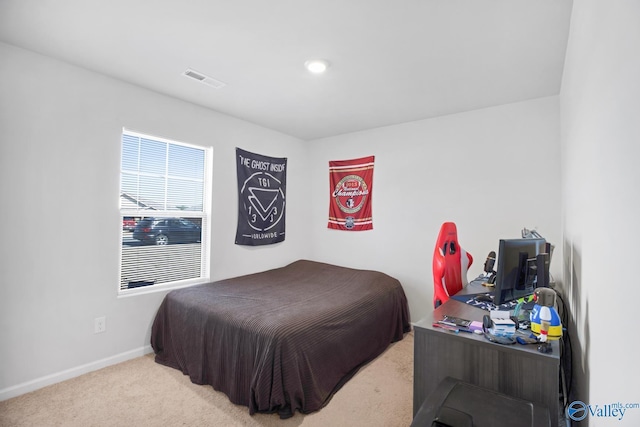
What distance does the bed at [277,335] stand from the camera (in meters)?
1.98

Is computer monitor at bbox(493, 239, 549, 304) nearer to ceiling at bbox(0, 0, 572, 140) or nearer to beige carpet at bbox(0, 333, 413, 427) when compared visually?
beige carpet at bbox(0, 333, 413, 427)

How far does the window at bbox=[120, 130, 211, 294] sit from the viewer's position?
2775mm

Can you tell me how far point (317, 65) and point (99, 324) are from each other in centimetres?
278

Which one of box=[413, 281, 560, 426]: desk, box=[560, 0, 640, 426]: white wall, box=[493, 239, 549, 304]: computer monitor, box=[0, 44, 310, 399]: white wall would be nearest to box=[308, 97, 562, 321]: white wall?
box=[493, 239, 549, 304]: computer monitor

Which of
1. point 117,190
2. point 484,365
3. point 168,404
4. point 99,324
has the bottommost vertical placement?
point 168,404

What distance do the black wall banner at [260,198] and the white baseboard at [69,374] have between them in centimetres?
145

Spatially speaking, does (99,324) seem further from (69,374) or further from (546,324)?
(546,324)

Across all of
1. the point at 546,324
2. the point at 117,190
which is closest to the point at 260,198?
the point at 117,190

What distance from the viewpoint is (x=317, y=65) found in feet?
7.61

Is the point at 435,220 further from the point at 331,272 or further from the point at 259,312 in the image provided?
the point at 259,312

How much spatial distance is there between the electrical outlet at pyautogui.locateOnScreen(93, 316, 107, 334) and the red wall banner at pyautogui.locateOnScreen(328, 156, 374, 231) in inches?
110

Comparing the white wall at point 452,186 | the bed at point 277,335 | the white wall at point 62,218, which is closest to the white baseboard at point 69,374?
the white wall at point 62,218

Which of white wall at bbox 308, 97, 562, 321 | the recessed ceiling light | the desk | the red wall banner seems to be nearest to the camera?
the desk

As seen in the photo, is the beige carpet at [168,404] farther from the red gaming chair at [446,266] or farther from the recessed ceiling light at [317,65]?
the recessed ceiling light at [317,65]
